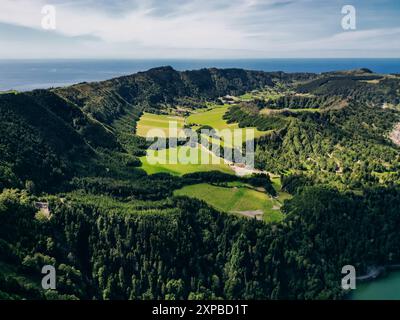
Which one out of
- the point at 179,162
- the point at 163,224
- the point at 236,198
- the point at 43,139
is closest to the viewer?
the point at 163,224

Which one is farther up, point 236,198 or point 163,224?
point 236,198

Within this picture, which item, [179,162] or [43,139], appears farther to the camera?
[179,162]

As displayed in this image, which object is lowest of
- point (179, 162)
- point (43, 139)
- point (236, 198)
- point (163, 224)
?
point (163, 224)

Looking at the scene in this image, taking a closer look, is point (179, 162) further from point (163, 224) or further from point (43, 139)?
point (163, 224)

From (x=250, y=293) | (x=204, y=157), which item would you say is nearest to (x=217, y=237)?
(x=250, y=293)

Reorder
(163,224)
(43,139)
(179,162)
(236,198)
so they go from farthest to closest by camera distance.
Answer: (179,162), (43,139), (236,198), (163,224)

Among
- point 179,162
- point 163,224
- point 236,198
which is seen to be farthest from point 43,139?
point 236,198
